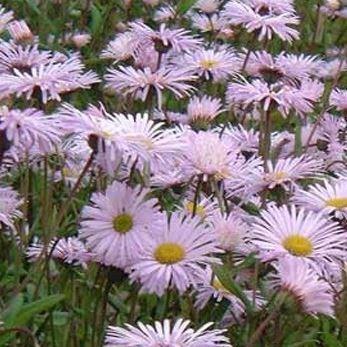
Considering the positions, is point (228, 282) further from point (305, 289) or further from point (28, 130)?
point (28, 130)

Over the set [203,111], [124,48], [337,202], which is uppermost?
[124,48]

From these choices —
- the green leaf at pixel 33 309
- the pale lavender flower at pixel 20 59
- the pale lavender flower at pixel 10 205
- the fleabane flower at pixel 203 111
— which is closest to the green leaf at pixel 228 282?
the green leaf at pixel 33 309

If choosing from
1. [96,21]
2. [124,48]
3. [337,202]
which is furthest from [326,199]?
[96,21]

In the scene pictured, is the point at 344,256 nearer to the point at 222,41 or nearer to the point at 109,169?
the point at 109,169

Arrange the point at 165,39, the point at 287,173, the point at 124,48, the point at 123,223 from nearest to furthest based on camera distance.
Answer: the point at 123,223
the point at 287,173
the point at 165,39
the point at 124,48

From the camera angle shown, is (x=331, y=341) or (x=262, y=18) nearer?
(x=331, y=341)

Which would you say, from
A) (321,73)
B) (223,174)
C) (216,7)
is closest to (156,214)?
(223,174)
